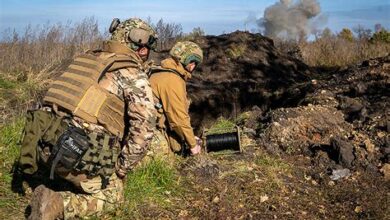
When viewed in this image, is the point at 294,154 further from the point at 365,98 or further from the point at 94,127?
the point at 94,127

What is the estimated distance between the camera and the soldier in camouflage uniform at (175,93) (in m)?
4.98

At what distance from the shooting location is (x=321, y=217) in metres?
4.72

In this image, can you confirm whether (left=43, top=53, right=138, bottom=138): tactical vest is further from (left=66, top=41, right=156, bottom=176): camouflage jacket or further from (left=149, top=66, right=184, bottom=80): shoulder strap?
(left=149, top=66, right=184, bottom=80): shoulder strap

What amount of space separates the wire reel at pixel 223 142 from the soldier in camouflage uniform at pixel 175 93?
0.66m

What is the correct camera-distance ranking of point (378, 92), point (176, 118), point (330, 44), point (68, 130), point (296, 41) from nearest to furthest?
1. point (68, 130)
2. point (176, 118)
3. point (378, 92)
4. point (330, 44)
5. point (296, 41)

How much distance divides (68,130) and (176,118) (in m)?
→ 1.34

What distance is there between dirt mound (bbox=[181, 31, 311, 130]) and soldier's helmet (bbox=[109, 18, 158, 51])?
14.0 feet

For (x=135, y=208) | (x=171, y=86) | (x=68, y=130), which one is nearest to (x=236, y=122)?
(x=171, y=86)

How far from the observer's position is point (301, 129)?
22.1 ft

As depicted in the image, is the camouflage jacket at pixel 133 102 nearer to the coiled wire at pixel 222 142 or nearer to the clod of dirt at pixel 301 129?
the coiled wire at pixel 222 142

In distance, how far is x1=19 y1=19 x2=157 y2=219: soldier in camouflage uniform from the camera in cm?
400

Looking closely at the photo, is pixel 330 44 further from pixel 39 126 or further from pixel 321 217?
pixel 39 126

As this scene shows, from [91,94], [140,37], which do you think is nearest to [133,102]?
[91,94]

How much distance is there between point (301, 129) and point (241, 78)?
3.75 metres
